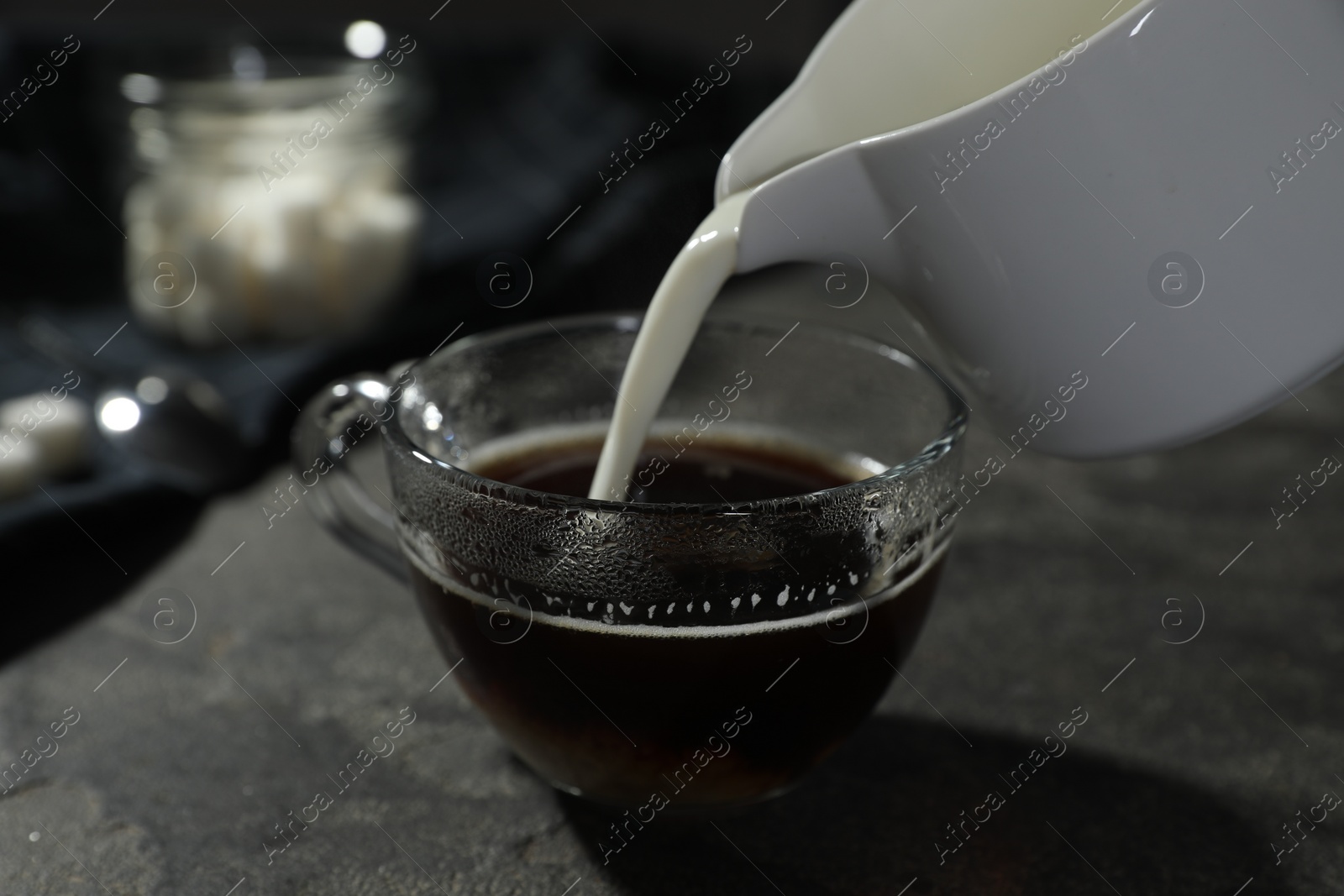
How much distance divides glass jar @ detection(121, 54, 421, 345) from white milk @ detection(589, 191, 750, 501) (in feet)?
2.39

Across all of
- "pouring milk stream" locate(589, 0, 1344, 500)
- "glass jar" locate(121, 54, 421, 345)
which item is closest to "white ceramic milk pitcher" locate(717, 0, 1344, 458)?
"pouring milk stream" locate(589, 0, 1344, 500)

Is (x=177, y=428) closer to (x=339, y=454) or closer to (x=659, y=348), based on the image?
(x=339, y=454)

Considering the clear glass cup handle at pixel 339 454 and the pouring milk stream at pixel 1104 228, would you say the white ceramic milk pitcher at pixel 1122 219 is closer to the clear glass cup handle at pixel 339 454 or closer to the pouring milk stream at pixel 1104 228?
the pouring milk stream at pixel 1104 228

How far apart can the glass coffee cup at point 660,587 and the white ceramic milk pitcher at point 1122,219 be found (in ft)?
0.25

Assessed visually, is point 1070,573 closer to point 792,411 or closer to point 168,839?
point 792,411

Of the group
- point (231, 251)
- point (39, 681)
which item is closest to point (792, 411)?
point (39, 681)

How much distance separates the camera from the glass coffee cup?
22.7 inches

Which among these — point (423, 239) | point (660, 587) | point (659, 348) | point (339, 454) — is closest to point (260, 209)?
point (423, 239)

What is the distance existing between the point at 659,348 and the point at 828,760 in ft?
0.88

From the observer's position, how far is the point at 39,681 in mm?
803

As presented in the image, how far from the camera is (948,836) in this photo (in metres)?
0.68

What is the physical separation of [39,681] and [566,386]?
0.39m

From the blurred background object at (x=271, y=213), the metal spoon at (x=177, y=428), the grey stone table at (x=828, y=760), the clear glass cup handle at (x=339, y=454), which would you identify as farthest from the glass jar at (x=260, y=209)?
the clear glass cup handle at (x=339, y=454)

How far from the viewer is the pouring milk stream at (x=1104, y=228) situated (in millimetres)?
542
